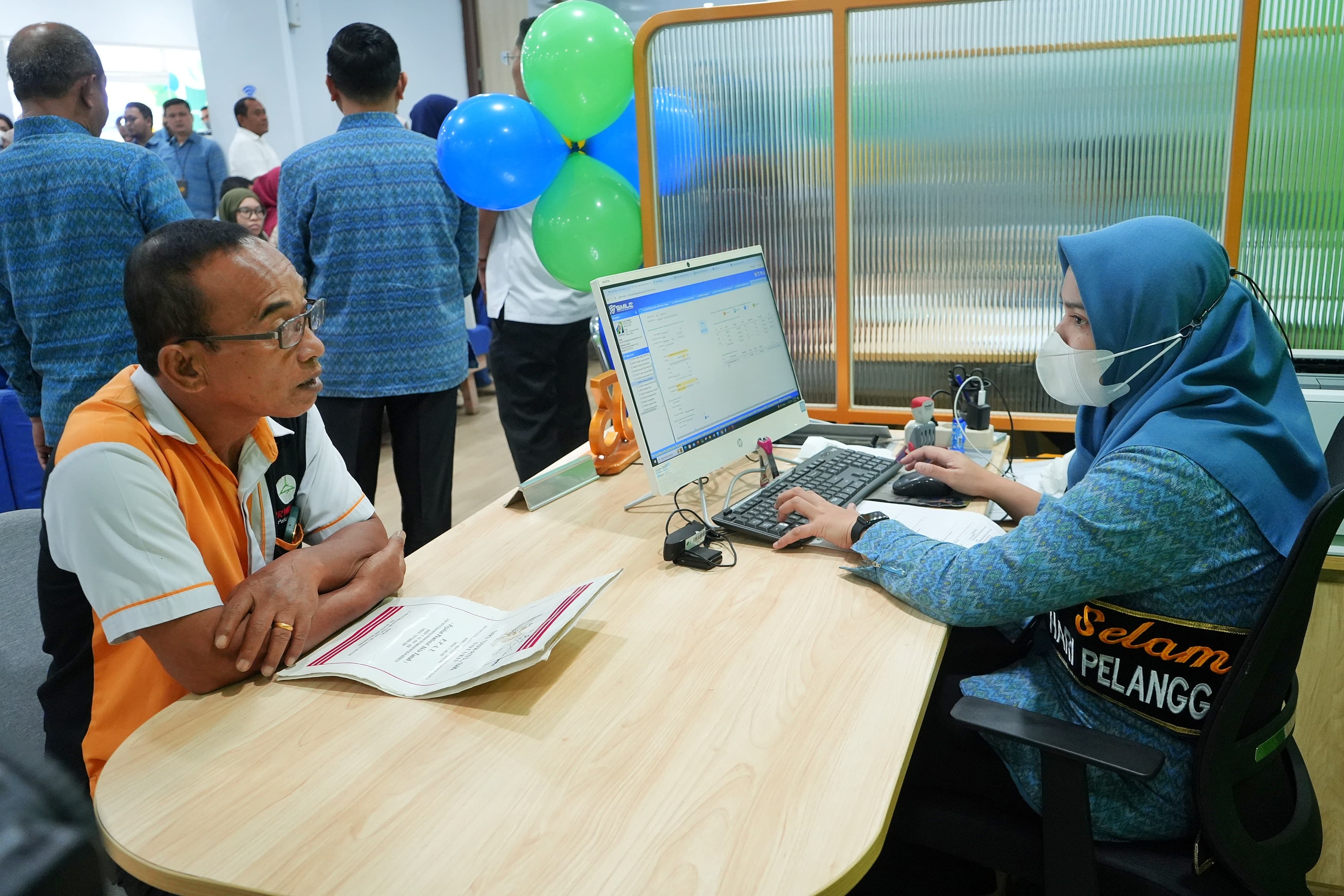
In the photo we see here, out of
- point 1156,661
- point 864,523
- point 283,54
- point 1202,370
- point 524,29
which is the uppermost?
point 283,54

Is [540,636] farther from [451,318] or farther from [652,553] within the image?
[451,318]

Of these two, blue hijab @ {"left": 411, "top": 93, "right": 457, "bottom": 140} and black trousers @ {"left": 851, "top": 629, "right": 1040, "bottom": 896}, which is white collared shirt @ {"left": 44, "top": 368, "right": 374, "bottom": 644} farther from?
blue hijab @ {"left": 411, "top": 93, "right": 457, "bottom": 140}

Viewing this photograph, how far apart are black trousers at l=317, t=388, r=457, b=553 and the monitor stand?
43.9 inches

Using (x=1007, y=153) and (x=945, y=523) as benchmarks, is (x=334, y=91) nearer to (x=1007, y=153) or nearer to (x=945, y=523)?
(x=1007, y=153)

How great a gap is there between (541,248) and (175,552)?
57.1 inches

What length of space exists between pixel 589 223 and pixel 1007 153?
952 mm

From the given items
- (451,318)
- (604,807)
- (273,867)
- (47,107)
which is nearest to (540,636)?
(604,807)

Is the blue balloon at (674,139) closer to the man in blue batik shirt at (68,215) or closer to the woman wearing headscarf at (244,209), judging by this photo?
the man in blue batik shirt at (68,215)

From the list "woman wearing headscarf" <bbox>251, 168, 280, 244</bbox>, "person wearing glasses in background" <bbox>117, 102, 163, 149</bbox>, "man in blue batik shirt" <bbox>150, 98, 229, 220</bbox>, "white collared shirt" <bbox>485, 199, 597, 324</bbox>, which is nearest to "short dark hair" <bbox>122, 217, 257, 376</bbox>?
"white collared shirt" <bbox>485, 199, 597, 324</bbox>

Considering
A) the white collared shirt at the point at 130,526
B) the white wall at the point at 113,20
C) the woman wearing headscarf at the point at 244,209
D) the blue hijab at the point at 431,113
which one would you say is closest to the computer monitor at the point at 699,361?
the white collared shirt at the point at 130,526

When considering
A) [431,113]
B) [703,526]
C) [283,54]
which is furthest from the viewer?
[283,54]

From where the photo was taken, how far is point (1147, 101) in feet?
6.17

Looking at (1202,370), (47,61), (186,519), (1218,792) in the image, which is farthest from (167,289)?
(47,61)

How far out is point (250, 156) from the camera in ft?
17.4
